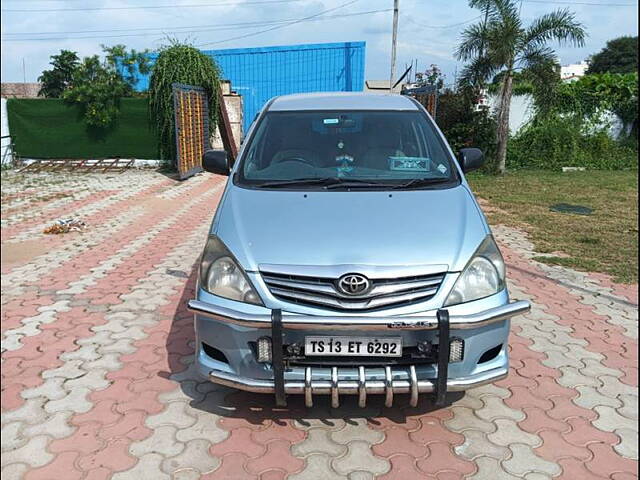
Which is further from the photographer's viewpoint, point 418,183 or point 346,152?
point 346,152

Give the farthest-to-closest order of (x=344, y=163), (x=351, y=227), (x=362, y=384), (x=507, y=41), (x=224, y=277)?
(x=507, y=41) < (x=344, y=163) < (x=351, y=227) < (x=224, y=277) < (x=362, y=384)

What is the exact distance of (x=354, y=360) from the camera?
2.61 m

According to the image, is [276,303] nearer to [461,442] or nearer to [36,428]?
[461,442]

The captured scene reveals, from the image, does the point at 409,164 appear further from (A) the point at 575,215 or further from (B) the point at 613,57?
(B) the point at 613,57

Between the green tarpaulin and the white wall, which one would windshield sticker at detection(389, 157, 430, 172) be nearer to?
the green tarpaulin

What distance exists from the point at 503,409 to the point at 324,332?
1269 millimetres

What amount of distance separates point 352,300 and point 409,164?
1.49m

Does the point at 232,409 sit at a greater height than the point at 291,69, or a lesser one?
lesser

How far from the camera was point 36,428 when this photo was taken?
2791mm

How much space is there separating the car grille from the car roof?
1897mm

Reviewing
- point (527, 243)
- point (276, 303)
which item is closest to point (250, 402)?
point (276, 303)

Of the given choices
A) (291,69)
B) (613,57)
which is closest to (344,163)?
(291,69)

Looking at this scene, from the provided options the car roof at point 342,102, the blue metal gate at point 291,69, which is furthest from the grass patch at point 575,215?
the blue metal gate at point 291,69

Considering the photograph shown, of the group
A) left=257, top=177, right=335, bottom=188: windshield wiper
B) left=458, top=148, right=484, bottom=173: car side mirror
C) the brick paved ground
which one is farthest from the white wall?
left=257, top=177, right=335, bottom=188: windshield wiper
